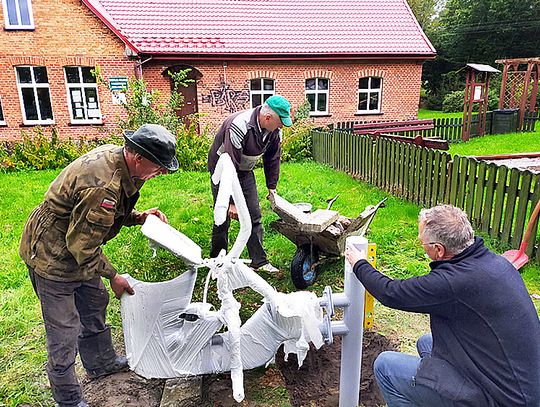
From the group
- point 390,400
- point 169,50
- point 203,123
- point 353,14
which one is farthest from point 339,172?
point 353,14

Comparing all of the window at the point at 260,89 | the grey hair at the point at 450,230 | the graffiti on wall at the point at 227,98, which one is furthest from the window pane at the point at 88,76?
the grey hair at the point at 450,230

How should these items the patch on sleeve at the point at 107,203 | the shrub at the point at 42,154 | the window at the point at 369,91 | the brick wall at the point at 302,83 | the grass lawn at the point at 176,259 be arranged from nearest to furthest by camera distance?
1. the patch on sleeve at the point at 107,203
2. the grass lawn at the point at 176,259
3. the shrub at the point at 42,154
4. the brick wall at the point at 302,83
5. the window at the point at 369,91

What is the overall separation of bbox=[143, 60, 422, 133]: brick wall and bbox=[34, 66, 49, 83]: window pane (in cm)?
297

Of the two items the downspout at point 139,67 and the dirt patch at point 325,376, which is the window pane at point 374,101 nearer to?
the downspout at point 139,67

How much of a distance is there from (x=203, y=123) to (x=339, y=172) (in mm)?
6316

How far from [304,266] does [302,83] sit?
12.4m

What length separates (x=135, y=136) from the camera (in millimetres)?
2340

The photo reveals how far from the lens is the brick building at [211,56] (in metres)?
12.7

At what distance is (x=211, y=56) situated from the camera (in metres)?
14.2

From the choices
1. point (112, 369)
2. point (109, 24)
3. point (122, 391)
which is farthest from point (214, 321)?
point (109, 24)

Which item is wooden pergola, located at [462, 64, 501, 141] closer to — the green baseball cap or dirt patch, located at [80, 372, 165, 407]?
the green baseball cap

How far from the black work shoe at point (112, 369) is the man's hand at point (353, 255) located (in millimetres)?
1915

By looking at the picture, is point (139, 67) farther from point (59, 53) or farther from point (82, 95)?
point (59, 53)

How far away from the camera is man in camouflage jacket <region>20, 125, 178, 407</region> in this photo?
2.30 metres
